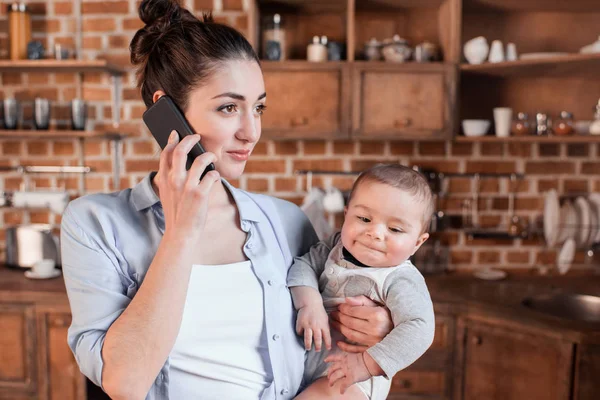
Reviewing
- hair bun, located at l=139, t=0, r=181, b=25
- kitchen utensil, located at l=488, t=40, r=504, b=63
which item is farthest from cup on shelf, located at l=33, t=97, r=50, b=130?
kitchen utensil, located at l=488, t=40, r=504, b=63

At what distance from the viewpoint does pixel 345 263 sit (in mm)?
1410

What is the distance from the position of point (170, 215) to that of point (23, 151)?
233cm

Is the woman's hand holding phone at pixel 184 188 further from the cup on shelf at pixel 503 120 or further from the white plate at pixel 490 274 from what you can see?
the white plate at pixel 490 274

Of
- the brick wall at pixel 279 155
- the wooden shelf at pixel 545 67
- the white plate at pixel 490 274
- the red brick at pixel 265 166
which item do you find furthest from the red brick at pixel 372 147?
the white plate at pixel 490 274

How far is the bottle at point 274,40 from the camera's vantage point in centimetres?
274

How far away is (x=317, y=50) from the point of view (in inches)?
108

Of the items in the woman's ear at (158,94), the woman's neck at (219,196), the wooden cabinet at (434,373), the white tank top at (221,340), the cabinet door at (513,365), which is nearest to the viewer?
the white tank top at (221,340)

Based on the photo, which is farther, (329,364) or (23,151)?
(23,151)

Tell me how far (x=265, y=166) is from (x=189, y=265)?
1.94 m

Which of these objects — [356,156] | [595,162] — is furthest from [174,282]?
[595,162]

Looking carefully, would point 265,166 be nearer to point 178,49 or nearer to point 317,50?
point 317,50

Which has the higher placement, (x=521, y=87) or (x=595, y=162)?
(x=521, y=87)

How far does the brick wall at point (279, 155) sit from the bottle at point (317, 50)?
1.51 feet

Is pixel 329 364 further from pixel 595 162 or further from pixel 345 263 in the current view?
pixel 595 162
